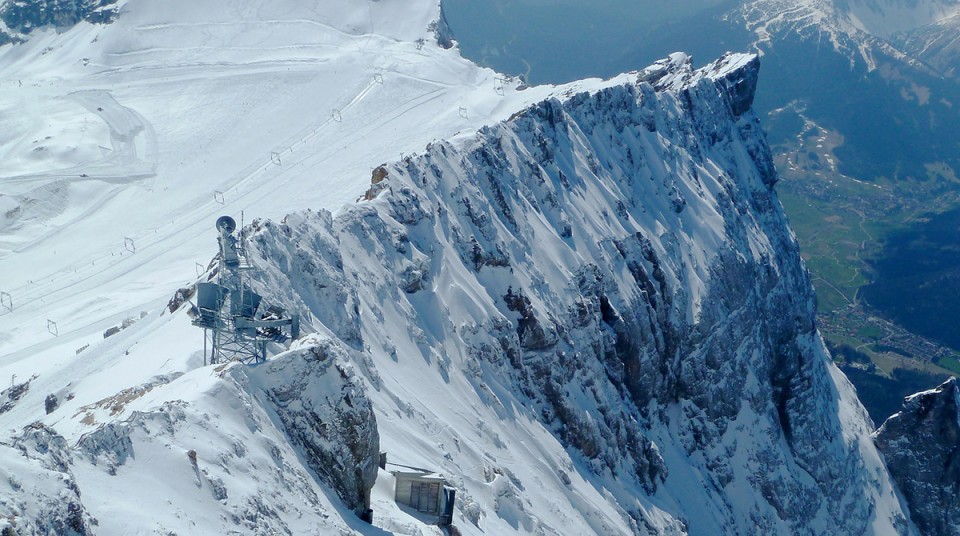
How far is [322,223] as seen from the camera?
59719mm

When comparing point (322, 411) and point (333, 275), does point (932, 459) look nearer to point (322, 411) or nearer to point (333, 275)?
point (333, 275)

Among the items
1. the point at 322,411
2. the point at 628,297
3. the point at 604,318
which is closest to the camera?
the point at 322,411

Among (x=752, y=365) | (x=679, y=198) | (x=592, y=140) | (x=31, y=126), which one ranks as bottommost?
(x=752, y=365)

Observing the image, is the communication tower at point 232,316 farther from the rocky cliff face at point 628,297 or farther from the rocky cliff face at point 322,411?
the rocky cliff face at point 628,297

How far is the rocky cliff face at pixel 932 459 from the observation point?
343ft

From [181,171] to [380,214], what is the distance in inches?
1158

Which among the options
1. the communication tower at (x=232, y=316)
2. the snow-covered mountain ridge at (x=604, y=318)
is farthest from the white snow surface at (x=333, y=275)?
the communication tower at (x=232, y=316)

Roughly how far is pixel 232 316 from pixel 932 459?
3535 inches

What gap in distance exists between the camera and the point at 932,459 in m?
106

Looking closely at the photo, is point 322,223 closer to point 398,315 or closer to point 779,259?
point 398,315

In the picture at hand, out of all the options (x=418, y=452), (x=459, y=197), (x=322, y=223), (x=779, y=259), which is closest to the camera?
(x=418, y=452)

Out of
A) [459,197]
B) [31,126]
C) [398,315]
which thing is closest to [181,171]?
[31,126]

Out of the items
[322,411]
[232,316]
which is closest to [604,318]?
[322,411]

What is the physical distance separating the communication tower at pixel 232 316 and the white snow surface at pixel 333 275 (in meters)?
1.73
